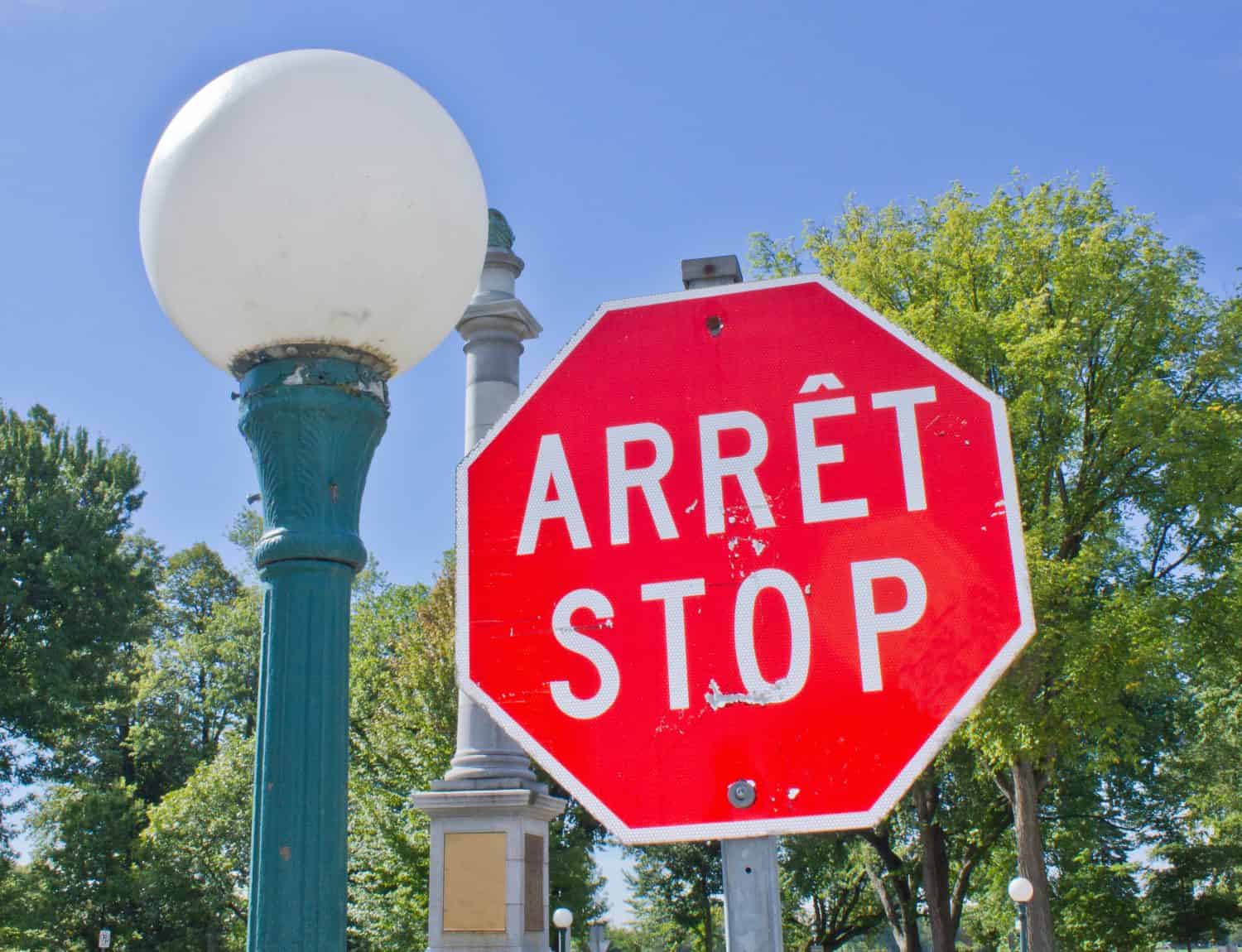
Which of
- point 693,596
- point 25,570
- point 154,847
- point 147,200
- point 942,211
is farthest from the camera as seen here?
point 154,847

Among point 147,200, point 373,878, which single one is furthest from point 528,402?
point 373,878

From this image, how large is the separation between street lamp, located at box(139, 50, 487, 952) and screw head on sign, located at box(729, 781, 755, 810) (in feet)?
3.26

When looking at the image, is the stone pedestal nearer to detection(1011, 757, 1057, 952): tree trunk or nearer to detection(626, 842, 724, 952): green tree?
detection(1011, 757, 1057, 952): tree trunk

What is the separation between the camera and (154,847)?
34.4m

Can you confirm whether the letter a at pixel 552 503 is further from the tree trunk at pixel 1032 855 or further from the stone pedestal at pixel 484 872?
the tree trunk at pixel 1032 855

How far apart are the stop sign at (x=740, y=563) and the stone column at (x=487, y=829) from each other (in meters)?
A: 10.5

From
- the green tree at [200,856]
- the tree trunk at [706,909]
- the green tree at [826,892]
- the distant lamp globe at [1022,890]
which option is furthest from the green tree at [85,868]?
the distant lamp globe at [1022,890]

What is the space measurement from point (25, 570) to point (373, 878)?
40.4 feet

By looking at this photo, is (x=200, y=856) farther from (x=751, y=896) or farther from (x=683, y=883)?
(x=751, y=896)

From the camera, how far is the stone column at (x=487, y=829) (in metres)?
12.8

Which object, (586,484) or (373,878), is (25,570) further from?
(586,484)

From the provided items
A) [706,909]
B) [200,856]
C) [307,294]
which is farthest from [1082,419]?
[200,856]

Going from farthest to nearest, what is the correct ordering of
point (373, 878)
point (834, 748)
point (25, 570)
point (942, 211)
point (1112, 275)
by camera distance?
1. point (25, 570)
2. point (373, 878)
3. point (942, 211)
4. point (1112, 275)
5. point (834, 748)

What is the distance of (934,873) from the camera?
2775cm
